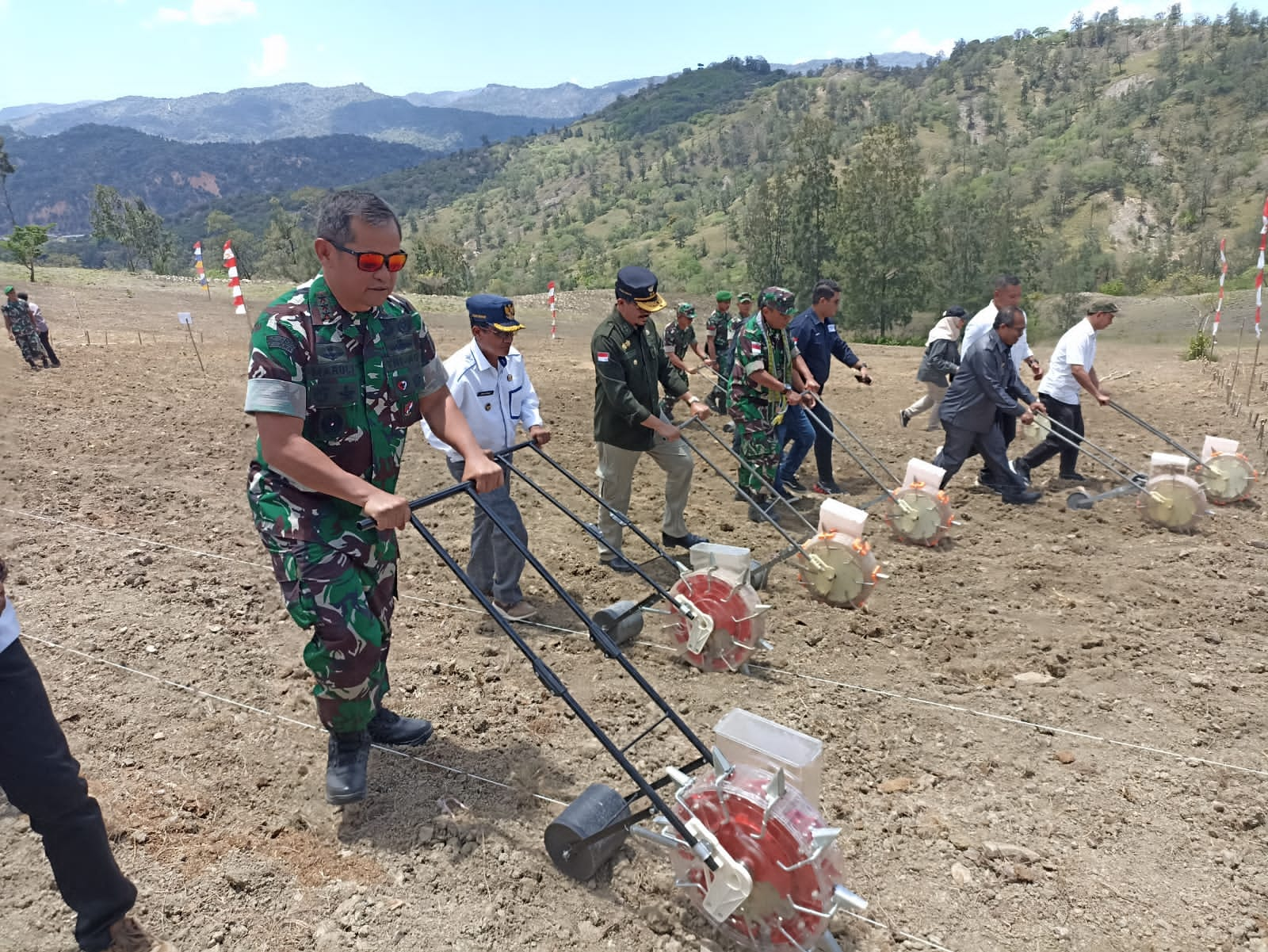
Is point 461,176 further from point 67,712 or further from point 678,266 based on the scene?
point 67,712

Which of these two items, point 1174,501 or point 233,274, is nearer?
point 1174,501

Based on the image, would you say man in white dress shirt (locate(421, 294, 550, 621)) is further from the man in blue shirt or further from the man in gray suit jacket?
the man in gray suit jacket

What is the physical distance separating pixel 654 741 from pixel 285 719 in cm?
187

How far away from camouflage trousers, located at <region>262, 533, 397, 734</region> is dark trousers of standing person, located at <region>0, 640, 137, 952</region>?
2.64ft

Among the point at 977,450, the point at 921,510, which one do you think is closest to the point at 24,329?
the point at 921,510

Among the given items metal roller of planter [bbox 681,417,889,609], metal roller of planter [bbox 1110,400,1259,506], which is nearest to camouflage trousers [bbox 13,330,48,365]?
metal roller of planter [bbox 681,417,889,609]

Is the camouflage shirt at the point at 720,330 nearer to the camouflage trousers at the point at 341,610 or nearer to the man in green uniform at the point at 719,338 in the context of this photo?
the man in green uniform at the point at 719,338

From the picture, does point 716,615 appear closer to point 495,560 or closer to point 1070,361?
point 495,560

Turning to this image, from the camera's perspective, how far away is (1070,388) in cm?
746

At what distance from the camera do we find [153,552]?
19.1 ft

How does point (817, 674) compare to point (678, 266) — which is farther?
point (678, 266)

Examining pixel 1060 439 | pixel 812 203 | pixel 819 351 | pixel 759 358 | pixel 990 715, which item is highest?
pixel 812 203

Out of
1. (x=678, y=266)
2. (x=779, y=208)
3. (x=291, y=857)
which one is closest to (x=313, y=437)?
(x=291, y=857)

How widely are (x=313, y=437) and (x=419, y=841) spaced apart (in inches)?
64.9
